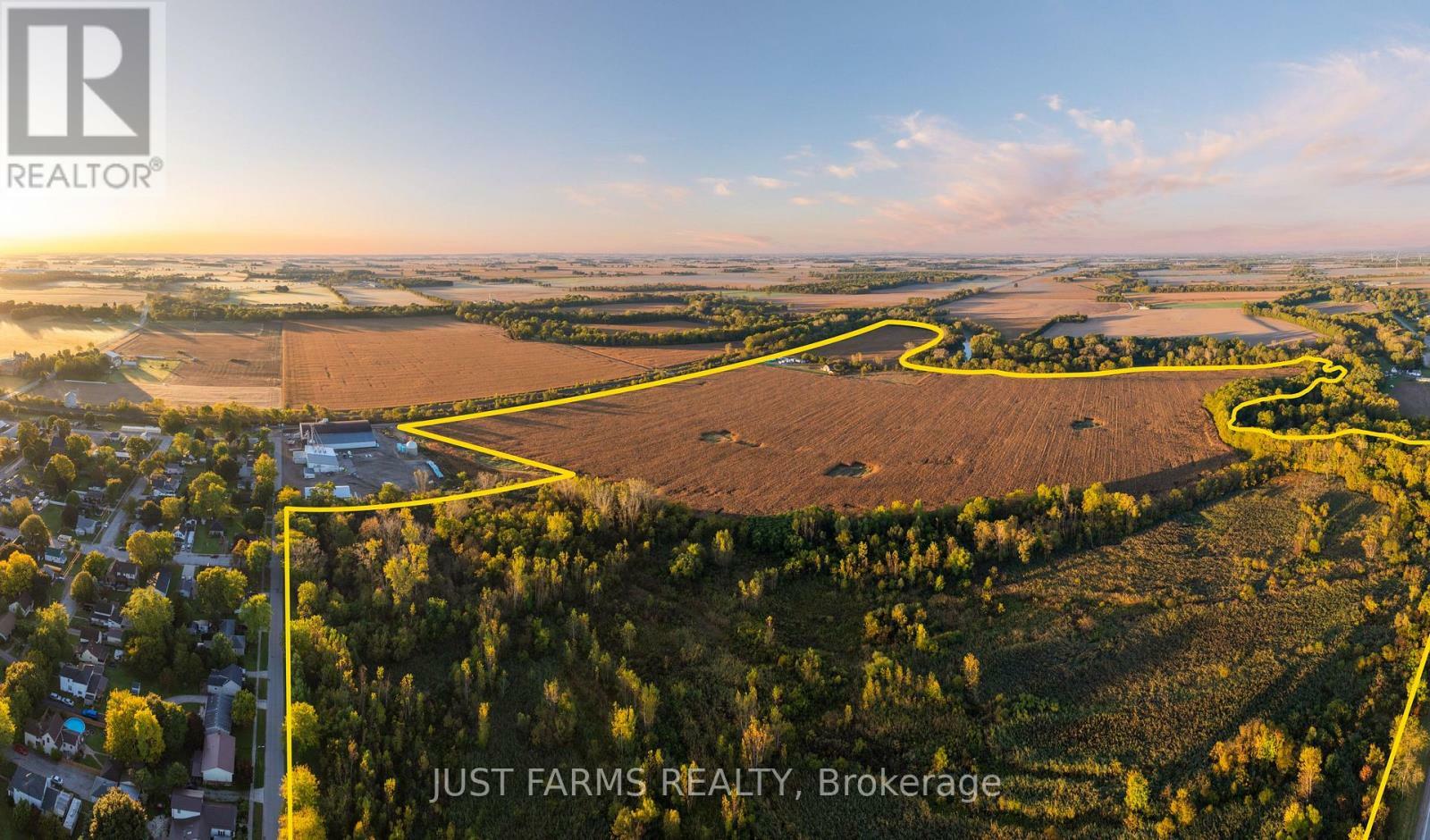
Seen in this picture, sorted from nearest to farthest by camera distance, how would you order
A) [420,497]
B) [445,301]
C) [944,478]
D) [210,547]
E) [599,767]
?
[599,767] < [210,547] < [420,497] < [944,478] < [445,301]

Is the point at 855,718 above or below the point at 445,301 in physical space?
below

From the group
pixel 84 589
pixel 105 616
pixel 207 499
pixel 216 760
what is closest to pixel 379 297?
pixel 207 499

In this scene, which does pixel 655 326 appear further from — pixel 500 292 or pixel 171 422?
pixel 500 292

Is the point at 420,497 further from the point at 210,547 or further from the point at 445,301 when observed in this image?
the point at 445,301

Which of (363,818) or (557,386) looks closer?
(363,818)

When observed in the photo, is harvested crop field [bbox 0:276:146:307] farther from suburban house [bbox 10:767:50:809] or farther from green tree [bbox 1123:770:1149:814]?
green tree [bbox 1123:770:1149:814]

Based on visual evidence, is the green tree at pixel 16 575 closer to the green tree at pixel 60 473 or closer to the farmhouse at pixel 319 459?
the green tree at pixel 60 473

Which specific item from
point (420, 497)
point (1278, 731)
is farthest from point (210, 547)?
point (1278, 731)
